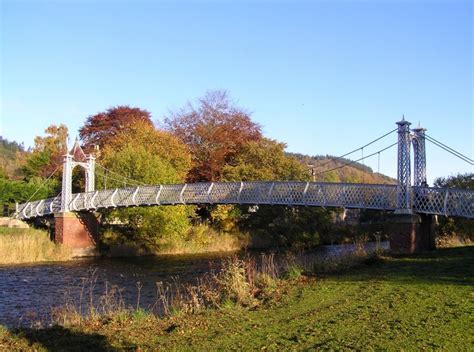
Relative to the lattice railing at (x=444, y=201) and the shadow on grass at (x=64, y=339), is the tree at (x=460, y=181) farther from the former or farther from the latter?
the shadow on grass at (x=64, y=339)

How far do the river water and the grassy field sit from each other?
13.6 feet

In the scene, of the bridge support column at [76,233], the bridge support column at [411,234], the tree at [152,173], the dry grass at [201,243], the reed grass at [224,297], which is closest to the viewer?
the reed grass at [224,297]

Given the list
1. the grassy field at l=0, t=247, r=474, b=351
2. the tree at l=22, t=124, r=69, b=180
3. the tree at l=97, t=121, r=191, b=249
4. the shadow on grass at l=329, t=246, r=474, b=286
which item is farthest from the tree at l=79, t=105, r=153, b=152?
the grassy field at l=0, t=247, r=474, b=351

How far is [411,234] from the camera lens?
73.5 feet

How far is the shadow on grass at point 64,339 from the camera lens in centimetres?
946

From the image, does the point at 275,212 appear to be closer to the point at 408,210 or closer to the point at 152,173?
the point at 152,173

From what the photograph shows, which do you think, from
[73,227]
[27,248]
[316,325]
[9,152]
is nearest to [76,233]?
[73,227]

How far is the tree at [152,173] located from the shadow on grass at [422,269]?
2254 centimetres

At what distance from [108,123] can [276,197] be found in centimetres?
3650

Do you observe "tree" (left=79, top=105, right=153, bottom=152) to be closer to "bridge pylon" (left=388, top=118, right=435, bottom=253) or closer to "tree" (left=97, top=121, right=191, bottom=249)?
"tree" (left=97, top=121, right=191, bottom=249)

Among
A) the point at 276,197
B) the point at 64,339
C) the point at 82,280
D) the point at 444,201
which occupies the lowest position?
the point at 82,280

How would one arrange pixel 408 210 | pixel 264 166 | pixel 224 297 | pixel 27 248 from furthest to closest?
1. pixel 264 166
2. pixel 27 248
3. pixel 408 210
4. pixel 224 297

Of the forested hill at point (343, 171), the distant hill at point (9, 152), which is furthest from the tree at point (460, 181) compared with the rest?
the distant hill at point (9, 152)

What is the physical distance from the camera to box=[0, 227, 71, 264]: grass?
3189cm
